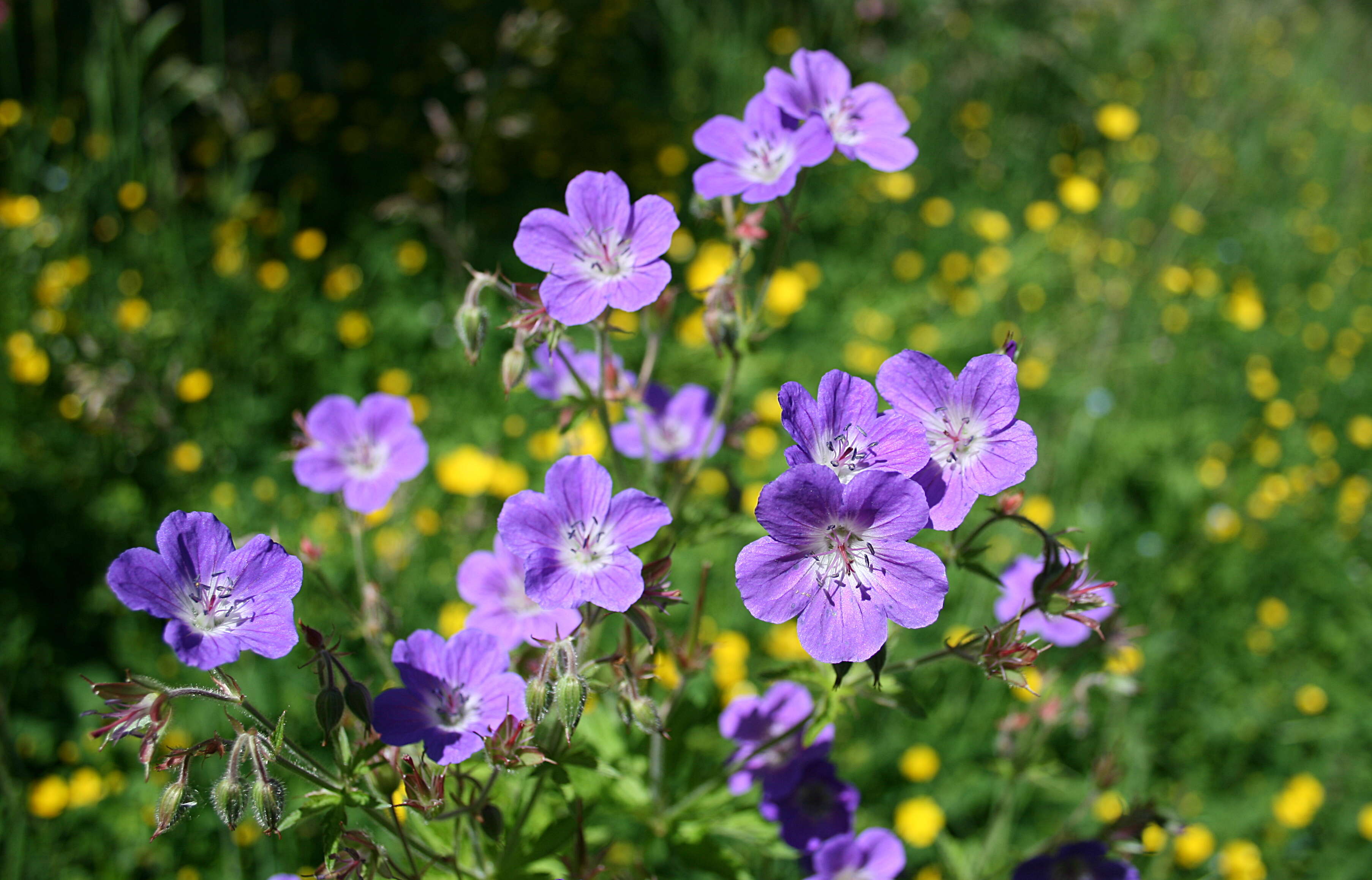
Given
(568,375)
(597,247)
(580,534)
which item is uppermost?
(597,247)

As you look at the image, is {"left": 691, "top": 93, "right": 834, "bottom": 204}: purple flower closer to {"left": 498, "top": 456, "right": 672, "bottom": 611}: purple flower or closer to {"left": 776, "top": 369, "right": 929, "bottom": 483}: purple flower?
{"left": 776, "top": 369, "right": 929, "bottom": 483}: purple flower

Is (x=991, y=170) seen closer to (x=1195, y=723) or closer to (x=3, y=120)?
(x=1195, y=723)

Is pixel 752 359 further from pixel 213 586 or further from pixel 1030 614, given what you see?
pixel 213 586

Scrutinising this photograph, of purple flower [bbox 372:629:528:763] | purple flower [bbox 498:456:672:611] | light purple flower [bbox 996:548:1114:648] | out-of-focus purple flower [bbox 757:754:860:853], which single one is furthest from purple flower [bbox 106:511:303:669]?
light purple flower [bbox 996:548:1114:648]

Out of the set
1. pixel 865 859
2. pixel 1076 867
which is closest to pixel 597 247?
pixel 865 859

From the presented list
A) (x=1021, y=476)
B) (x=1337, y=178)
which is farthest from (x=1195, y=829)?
(x=1337, y=178)

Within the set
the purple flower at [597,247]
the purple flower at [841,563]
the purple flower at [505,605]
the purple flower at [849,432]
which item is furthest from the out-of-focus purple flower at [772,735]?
the purple flower at [597,247]
